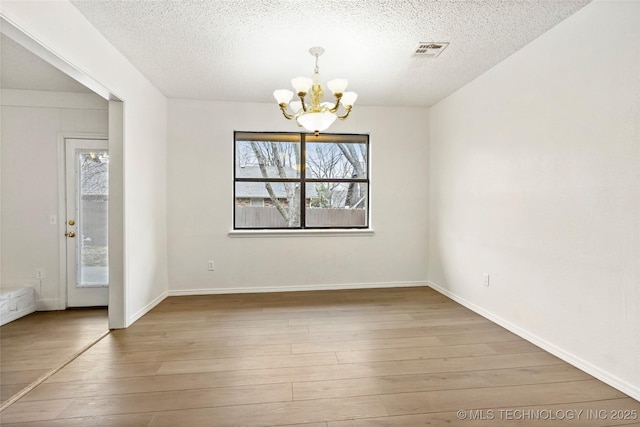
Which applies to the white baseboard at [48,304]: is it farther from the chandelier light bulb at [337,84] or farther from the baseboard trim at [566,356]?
the baseboard trim at [566,356]

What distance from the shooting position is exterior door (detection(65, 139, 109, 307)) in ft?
11.8

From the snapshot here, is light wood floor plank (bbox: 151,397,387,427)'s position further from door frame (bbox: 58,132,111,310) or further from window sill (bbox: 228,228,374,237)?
door frame (bbox: 58,132,111,310)

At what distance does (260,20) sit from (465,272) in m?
3.34

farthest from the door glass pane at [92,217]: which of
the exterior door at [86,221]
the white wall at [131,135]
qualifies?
the white wall at [131,135]

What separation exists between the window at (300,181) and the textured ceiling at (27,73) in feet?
6.28

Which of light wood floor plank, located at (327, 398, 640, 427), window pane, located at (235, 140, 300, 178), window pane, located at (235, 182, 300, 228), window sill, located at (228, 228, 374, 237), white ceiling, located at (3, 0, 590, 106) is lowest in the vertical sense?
light wood floor plank, located at (327, 398, 640, 427)

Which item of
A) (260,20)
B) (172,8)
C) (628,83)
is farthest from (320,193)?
(628,83)

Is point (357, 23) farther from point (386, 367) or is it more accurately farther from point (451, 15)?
point (386, 367)

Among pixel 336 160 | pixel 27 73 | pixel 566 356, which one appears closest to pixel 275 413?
pixel 566 356

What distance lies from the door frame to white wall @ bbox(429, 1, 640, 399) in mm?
4448

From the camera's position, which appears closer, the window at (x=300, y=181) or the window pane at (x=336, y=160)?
the window at (x=300, y=181)

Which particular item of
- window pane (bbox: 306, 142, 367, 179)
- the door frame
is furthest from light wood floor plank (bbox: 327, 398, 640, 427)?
the door frame

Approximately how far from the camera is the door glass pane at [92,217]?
363 centimetres

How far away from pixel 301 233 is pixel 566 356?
2.98m
